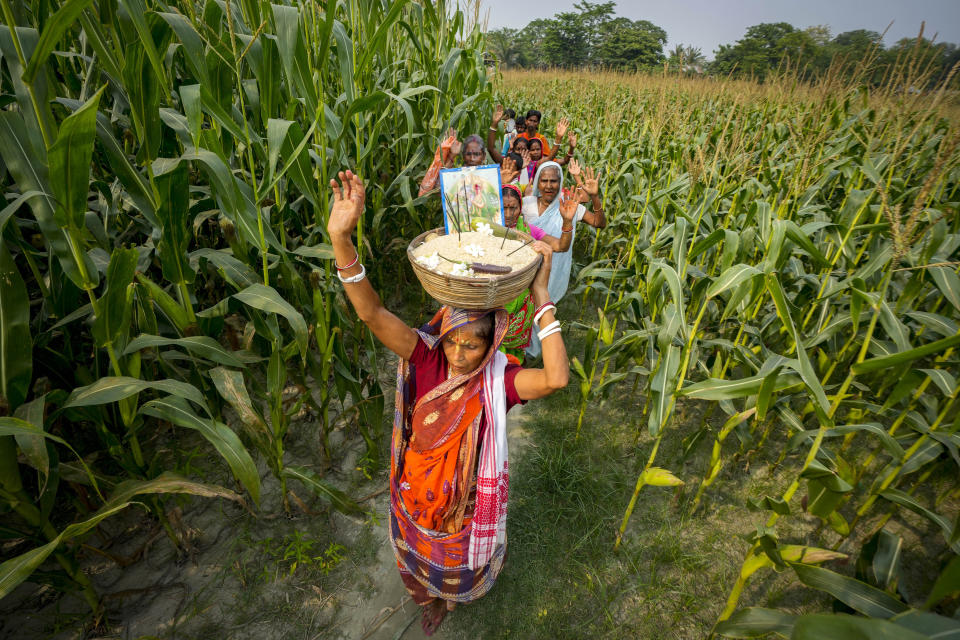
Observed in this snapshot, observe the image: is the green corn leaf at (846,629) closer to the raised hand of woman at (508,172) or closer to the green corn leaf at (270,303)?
the green corn leaf at (270,303)

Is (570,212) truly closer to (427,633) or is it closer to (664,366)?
(664,366)

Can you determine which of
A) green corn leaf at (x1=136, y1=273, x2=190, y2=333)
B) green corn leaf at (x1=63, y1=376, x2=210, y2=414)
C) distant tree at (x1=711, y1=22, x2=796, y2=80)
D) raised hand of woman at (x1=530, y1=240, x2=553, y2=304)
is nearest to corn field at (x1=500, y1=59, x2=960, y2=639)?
→ raised hand of woman at (x1=530, y1=240, x2=553, y2=304)

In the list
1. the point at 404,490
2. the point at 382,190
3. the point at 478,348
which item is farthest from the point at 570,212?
the point at 404,490

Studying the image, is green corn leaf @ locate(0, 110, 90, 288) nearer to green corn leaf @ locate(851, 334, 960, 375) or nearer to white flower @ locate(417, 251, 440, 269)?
white flower @ locate(417, 251, 440, 269)

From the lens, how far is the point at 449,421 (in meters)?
1.86

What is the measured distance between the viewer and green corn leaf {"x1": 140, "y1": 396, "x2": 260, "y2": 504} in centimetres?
154

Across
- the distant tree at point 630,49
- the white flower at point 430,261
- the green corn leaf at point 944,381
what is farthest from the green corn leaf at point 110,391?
the distant tree at point 630,49

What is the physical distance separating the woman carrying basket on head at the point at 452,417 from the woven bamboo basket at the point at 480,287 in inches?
2.9

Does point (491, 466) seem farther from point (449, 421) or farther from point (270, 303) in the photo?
point (270, 303)

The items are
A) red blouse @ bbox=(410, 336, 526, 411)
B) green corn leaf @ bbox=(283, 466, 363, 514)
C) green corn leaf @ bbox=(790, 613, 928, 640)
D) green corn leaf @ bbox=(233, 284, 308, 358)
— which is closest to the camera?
green corn leaf @ bbox=(790, 613, 928, 640)

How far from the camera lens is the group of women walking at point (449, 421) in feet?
5.55

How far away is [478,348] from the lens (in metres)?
1.74

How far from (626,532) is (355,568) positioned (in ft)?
5.71

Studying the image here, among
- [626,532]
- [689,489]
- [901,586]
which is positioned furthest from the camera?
[689,489]
